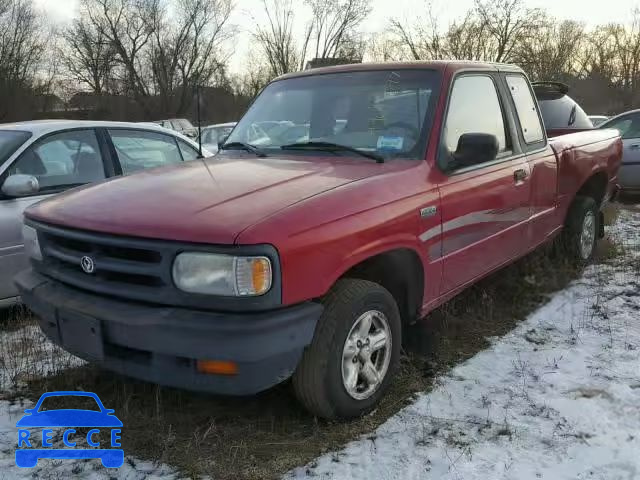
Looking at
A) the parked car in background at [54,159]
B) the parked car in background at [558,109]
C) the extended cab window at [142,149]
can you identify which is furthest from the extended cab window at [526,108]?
the extended cab window at [142,149]

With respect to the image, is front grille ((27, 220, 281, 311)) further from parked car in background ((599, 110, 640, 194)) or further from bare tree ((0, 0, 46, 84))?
bare tree ((0, 0, 46, 84))

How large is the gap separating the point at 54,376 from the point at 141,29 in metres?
46.3

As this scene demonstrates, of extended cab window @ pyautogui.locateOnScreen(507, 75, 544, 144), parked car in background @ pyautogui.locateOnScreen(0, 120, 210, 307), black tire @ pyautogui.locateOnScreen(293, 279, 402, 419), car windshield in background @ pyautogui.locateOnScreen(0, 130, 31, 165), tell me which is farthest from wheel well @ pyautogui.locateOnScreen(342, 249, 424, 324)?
car windshield in background @ pyautogui.locateOnScreen(0, 130, 31, 165)

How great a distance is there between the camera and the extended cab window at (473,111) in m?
3.68

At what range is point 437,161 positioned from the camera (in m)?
3.45

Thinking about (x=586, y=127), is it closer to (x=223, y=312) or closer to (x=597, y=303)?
(x=597, y=303)

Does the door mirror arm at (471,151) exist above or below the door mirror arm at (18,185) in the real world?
above

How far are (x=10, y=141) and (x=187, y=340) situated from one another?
3188 mm

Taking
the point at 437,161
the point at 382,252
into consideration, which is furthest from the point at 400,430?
the point at 437,161

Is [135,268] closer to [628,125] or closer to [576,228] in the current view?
[576,228]

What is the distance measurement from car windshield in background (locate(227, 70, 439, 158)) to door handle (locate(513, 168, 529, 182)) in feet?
3.15

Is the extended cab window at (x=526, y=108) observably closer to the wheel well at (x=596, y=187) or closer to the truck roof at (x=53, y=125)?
the wheel well at (x=596, y=187)

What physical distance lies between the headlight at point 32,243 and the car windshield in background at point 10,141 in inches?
61.6

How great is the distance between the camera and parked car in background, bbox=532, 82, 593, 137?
696 cm
